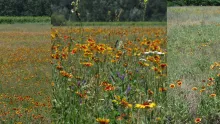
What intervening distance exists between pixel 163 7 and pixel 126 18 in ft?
1.28

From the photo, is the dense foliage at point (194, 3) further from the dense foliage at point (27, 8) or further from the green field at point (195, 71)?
the dense foliage at point (27, 8)

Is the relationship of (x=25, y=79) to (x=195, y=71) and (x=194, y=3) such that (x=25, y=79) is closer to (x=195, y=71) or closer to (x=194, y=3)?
(x=195, y=71)

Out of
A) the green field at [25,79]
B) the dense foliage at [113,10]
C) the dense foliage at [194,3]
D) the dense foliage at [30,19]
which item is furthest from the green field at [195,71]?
the dense foliage at [194,3]

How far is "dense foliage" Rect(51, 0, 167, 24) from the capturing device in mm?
3955

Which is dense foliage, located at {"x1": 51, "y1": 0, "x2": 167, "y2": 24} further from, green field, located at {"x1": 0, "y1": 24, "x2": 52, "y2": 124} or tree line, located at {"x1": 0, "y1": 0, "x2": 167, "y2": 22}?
green field, located at {"x1": 0, "y1": 24, "x2": 52, "y2": 124}

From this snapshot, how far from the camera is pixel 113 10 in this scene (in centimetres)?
406

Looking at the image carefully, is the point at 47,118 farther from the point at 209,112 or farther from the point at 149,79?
the point at 209,112

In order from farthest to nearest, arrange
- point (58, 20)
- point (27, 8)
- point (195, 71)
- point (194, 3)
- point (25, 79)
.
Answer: point (194, 3) < point (195, 71) < point (25, 79) < point (27, 8) < point (58, 20)

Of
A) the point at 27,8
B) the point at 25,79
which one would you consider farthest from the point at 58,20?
the point at 25,79

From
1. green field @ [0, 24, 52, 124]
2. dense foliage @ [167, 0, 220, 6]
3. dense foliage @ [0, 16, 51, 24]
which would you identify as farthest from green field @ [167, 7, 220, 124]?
dense foliage @ [167, 0, 220, 6]

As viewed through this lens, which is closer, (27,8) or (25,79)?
(27,8)

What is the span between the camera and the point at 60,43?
13.5 feet

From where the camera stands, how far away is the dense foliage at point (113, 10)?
3955mm

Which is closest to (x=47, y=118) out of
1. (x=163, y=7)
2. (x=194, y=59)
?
(x=163, y=7)
